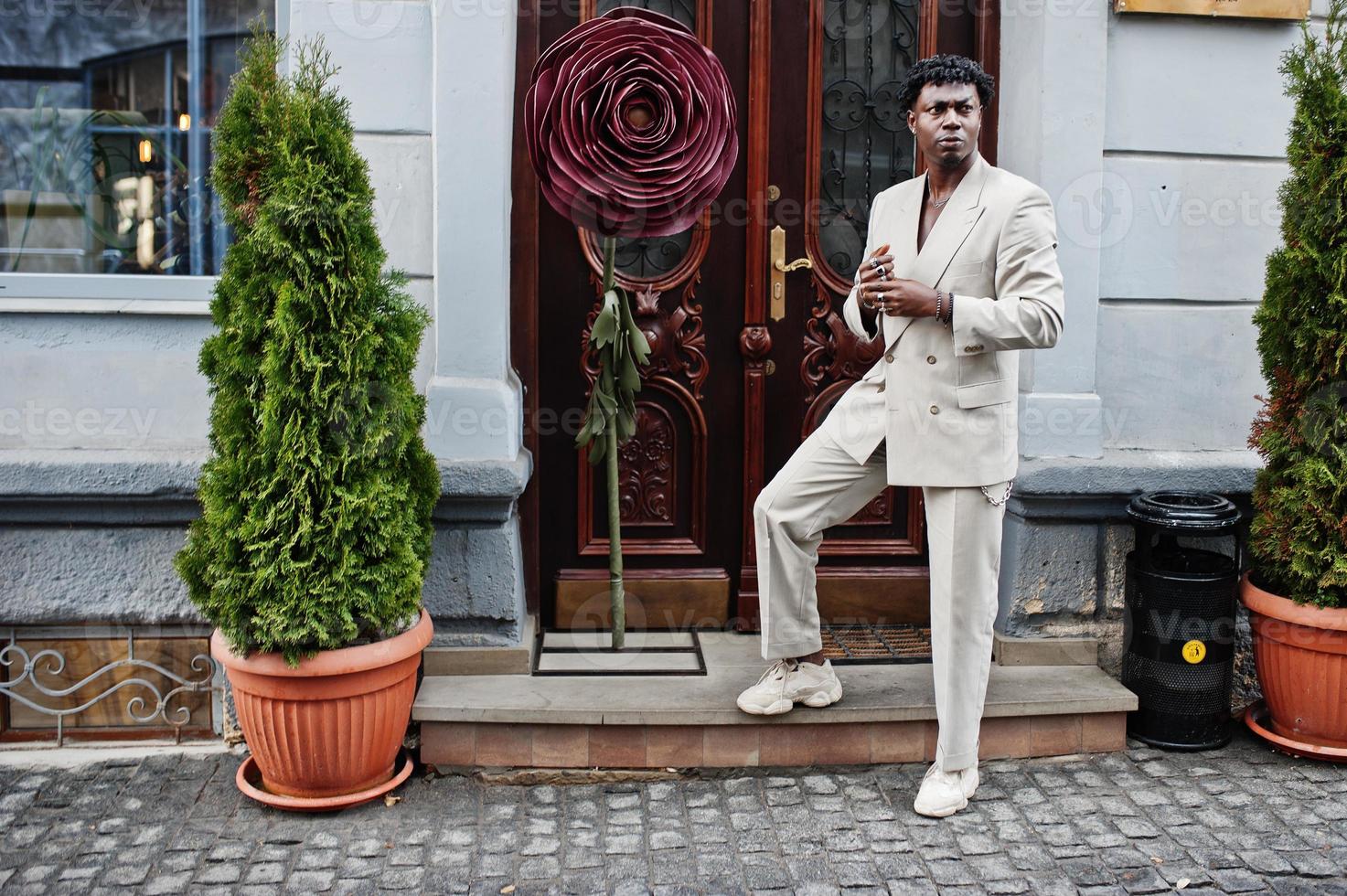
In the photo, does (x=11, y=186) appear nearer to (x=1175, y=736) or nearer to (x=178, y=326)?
(x=178, y=326)

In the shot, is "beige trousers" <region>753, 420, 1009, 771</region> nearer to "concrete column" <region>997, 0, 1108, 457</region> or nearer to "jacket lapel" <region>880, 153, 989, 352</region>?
"jacket lapel" <region>880, 153, 989, 352</region>

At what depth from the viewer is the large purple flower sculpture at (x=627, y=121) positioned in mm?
3783

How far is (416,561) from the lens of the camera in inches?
151

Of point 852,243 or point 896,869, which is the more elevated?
point 852,243

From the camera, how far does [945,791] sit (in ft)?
12.4

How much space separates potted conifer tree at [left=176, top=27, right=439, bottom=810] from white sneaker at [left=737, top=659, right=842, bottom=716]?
3.93ft

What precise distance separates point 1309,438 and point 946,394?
1507 mm

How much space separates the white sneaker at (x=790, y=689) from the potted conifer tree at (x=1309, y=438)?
159 centimetres

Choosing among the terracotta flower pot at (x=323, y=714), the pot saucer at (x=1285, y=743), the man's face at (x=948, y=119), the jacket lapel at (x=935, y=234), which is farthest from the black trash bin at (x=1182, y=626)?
the terracotta flower pot at (x=323, y=714)

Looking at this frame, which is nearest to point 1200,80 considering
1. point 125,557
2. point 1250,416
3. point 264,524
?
point 1250,416

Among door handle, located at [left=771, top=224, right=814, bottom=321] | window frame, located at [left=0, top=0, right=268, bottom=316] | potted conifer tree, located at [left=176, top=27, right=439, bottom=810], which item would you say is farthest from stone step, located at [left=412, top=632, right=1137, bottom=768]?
window frame, located at [left=0, top=0, right=268, bottom=316]

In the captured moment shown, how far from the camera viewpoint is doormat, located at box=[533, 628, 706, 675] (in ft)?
14.7

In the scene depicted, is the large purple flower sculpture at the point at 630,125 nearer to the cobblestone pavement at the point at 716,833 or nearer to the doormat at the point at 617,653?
the doormat at the point at 617,653

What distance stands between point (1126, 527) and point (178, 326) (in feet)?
12.2
